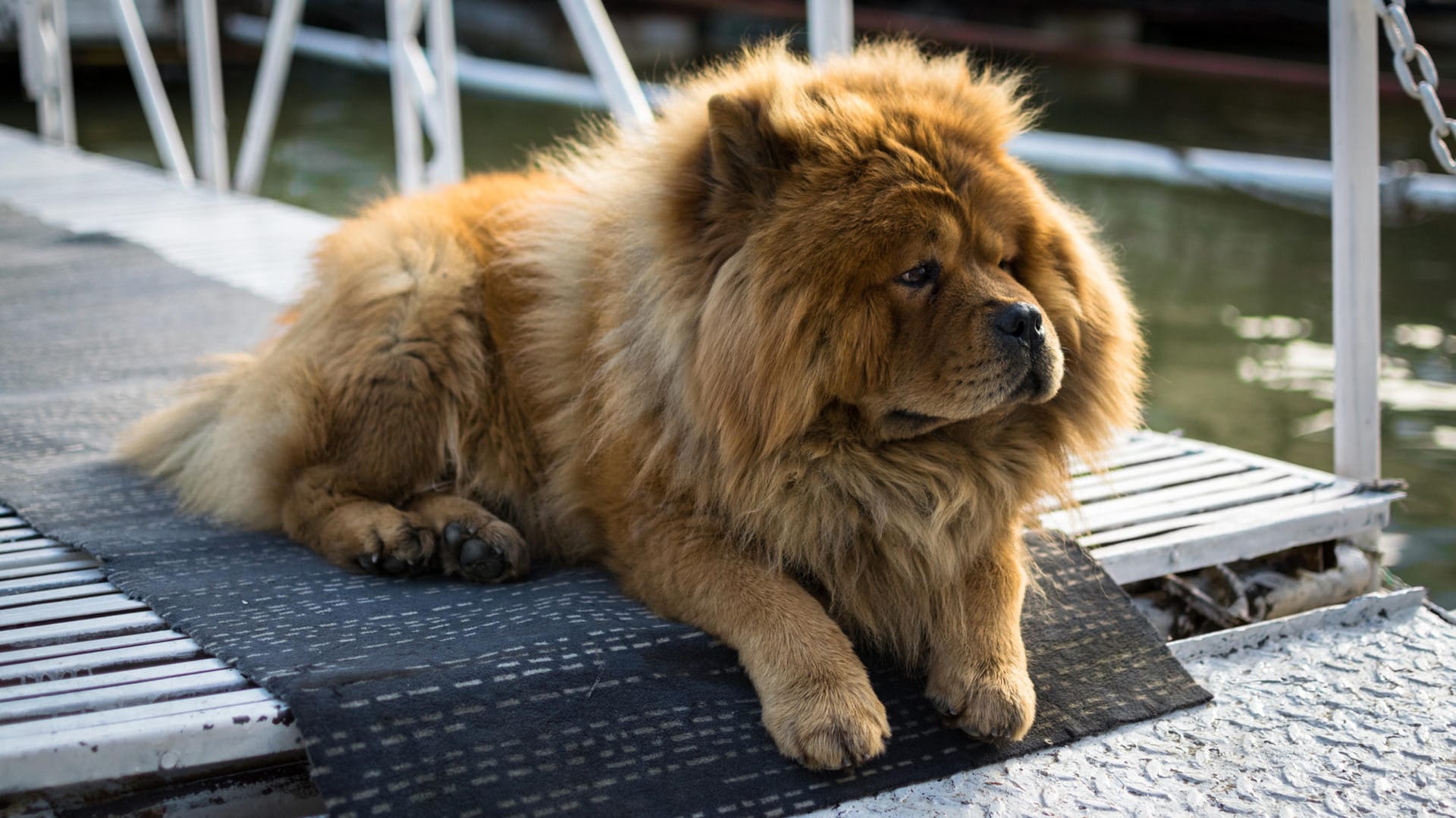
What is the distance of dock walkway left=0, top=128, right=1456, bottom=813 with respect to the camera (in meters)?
1.64

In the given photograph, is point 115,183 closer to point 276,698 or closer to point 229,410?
point 229,410

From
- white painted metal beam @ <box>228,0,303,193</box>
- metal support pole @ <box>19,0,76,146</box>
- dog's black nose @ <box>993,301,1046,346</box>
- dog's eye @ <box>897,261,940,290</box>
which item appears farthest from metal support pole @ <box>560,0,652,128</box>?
metal support pole @ <box>19,0,76,146</box>

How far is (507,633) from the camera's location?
1.90 meters

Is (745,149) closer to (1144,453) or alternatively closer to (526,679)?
(526,679)

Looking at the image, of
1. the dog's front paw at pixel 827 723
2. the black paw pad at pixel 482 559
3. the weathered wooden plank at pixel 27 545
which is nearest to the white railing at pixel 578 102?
the black paw pad at pixel 482 559

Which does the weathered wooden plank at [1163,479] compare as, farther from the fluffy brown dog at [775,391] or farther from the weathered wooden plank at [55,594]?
the weathered wooden plank at [55,594]

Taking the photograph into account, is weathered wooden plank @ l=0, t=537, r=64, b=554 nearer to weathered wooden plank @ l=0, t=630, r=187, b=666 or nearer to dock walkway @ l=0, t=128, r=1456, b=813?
dock walkway @ l=0, t=128, r=1456, b=813

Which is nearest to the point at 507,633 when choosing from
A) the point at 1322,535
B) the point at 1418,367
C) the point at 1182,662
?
the point at 1182,662

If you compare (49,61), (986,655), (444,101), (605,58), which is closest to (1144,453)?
(986,655)

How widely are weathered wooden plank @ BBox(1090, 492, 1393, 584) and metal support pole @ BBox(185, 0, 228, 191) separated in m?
6.09

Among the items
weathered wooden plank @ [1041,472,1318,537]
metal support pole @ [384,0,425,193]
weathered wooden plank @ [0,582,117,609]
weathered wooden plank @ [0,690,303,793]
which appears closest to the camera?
weathered wooden plank @ [0,690,303,793]

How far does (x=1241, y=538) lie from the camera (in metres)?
2.43

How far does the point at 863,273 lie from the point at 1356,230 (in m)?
1.33

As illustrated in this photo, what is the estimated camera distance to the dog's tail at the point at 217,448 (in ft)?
7.96
